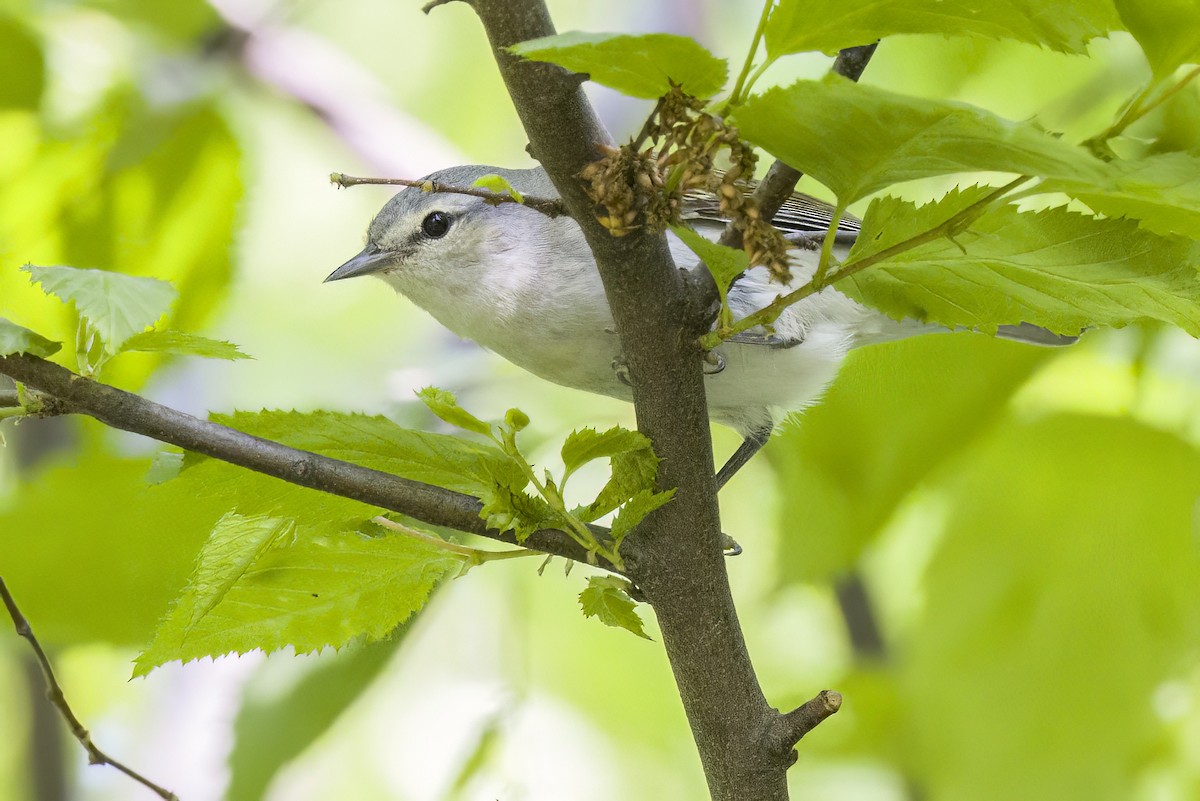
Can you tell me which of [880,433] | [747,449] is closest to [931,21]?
[747,449]

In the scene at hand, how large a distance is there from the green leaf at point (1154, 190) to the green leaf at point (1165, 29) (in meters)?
0.03

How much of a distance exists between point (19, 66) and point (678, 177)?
2.87ft

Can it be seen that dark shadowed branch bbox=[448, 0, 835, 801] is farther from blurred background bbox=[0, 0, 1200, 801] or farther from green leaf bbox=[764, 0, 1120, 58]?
blurred background bbox=[0, 0, 1200, 801]

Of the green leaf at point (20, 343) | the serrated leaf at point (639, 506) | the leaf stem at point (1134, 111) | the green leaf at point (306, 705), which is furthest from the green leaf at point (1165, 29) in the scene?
the green leaf at point (306, 705)

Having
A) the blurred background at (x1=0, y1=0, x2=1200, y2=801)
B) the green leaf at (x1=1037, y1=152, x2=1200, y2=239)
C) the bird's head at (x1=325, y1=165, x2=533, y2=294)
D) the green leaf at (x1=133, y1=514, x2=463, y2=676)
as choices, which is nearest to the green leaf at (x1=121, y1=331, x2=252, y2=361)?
the green leaf at (x1=133, y1=514, x2=463, y2=676)

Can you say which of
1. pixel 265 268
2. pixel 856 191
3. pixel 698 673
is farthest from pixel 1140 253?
pixel 265 268

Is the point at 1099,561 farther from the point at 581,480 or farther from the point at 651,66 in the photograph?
the point at 651,66

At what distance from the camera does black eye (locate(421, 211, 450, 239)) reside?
2.60 ft

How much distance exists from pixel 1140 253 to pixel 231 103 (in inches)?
35.3

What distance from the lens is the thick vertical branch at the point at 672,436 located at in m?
0.33

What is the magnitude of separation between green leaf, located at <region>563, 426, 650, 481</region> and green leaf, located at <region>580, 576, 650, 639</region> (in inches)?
3.3

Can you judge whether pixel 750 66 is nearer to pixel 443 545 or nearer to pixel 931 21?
pixel 931 21

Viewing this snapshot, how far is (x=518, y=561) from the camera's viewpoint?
38.1 inches

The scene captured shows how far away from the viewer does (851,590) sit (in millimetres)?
964
